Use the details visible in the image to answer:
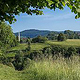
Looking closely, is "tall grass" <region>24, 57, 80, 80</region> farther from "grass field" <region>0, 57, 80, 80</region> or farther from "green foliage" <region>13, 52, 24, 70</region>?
"green foliage" <region>13, 52, 24, 70</region>

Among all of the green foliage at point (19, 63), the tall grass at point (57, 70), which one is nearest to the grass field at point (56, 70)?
the tall grass at point (57, 70)

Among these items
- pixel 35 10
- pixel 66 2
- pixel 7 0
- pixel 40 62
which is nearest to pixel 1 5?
pixel 7 0

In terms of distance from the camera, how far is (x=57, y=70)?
5750 millimetres

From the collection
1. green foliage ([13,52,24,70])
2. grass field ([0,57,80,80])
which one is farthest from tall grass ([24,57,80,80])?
green foliage ([13,52,24,70])

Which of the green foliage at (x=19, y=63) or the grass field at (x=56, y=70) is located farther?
the green foliage at (x=19, y=63)

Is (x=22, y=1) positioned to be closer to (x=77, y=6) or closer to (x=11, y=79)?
(x=77, y=6)

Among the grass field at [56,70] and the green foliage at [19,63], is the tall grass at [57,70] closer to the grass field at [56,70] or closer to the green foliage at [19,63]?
the grass field at [56,70]

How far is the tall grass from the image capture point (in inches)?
209

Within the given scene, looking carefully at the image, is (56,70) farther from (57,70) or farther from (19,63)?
(19,63)

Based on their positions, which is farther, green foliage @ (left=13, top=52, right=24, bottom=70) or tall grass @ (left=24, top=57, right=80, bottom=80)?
green foliage @ (left=13, top=52, right=24, bottom=70)

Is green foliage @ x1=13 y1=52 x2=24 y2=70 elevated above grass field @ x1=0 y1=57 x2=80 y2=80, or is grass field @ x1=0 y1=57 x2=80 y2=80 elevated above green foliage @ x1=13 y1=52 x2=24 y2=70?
grass field @ x1=0 y1=57 x2=80 y2=80

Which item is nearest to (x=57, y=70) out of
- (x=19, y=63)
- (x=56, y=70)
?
(x=56, y=70)

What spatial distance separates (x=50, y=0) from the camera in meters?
1.98

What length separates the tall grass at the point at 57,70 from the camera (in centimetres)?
532
